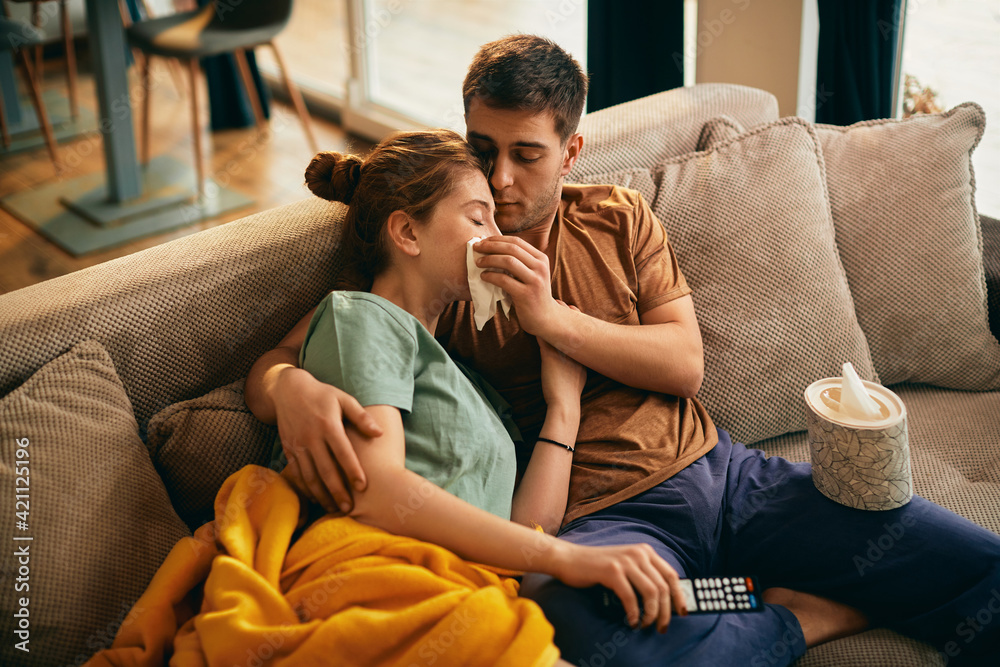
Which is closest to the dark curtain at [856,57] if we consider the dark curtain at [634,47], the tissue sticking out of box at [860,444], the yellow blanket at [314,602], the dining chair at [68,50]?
the dark curtain at [634,47]

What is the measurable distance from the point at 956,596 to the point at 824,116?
1559mm

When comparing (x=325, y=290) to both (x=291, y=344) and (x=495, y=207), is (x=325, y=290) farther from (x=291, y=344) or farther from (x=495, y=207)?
(x=495, y=207)

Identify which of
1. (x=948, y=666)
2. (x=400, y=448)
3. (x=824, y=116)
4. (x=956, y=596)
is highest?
(x=824, y=116)

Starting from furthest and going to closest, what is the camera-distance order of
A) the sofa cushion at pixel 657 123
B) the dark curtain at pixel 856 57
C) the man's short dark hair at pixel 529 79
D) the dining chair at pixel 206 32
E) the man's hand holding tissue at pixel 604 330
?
the dining chair at pixel 206 32 → the dark curtain at pixel 856 57 → the sofa cushion at pixel 657 123 → the man's short dark hair at pixel 529 79 → the man's hand holding tissue at pixel 604 330

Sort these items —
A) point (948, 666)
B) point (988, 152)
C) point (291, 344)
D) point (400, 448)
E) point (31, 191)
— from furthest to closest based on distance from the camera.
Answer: point (31, 191) < point (988, 152) < point (291, 344) < point (948, 666) < point (400, 448)

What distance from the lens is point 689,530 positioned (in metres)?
1.32

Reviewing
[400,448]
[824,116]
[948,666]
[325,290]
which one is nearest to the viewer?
[400,448]

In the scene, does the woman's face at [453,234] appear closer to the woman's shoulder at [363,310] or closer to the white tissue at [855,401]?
the woman's shoulder at [363,310]

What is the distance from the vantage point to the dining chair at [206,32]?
3510mm

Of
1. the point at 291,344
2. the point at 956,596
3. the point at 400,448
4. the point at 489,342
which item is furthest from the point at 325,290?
the point at 956,596

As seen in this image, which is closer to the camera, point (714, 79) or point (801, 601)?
point (801, 601)

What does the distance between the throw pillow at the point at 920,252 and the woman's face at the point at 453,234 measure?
2.86 ft

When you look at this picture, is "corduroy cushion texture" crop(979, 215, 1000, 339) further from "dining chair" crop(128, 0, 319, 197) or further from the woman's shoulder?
"dining chair" crop(128, 0, 319, 197)

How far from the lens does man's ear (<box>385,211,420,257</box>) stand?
4.35 feet
